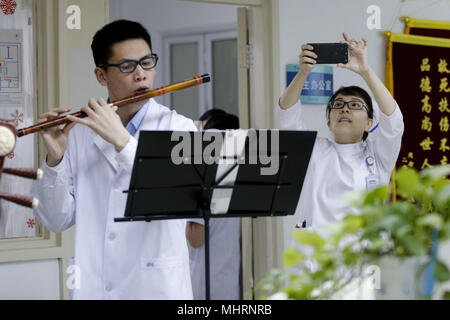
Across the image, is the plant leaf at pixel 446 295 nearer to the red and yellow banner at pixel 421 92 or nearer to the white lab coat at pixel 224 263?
the white lab coat at pixel 224 263

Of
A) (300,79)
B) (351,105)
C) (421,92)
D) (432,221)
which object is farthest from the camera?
(421,92)

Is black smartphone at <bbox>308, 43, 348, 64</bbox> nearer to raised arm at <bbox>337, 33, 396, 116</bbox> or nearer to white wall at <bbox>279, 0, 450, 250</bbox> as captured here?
raised arm at <bbox>337, 33, 396, 116</bbox>

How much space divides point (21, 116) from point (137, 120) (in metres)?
1.22

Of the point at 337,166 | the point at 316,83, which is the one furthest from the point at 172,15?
the point at 337,166

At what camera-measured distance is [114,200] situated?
1988mm

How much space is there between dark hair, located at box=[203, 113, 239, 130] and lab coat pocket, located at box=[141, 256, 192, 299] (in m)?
2.04

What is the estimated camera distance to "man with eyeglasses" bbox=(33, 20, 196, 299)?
1957mm

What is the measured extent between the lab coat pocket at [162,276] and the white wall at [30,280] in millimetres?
1289

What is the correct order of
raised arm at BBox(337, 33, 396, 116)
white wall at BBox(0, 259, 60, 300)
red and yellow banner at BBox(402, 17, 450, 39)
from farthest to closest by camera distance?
red and yellow banner at BBox(402, 17, 450, 39), white wall at BBox(0, 259, 60, 300), raised arm at BBox(337, 33, 396, 116)

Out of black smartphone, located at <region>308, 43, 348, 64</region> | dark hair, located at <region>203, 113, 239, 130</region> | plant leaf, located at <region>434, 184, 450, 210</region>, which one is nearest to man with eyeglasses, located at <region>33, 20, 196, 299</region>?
black smartphone, located at <region>308, 43, 348, 64</region>

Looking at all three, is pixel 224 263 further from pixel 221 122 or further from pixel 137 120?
pixel 137 120

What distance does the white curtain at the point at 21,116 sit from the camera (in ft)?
10.2

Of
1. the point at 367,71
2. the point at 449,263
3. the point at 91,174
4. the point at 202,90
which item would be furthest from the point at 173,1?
the point at 449,263

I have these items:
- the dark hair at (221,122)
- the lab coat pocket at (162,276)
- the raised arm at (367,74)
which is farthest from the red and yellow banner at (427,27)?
the lab coat pocket at (162,276)
